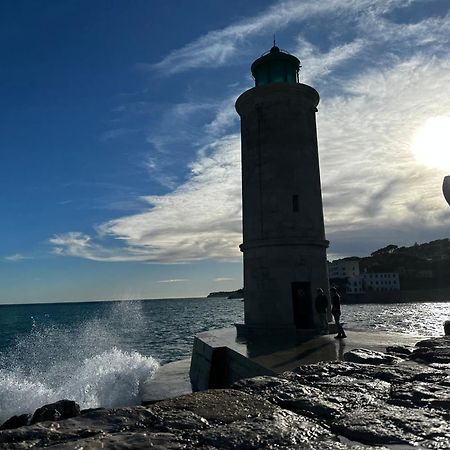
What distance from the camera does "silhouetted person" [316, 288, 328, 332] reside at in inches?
508

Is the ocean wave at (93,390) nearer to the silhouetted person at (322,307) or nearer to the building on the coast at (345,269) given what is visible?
the silhouetted person at (322,307)

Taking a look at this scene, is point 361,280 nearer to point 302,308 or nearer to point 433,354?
point 302,308

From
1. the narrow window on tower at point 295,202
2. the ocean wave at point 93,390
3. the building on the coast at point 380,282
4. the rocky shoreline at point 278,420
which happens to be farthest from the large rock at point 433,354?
the building on the coast at point 380,282

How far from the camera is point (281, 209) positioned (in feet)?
46.8

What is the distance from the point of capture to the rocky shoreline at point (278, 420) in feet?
7.82

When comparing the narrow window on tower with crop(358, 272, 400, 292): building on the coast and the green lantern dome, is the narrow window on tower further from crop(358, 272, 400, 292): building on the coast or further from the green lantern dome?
crop(358, 272, 400, 292): building on the coast

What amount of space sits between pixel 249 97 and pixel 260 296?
24.4 ft

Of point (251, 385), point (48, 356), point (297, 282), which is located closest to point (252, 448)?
point (251, 385)

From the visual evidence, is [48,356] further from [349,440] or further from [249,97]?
[349,440]

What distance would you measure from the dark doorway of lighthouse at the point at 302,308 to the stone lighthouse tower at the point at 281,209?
3 cm

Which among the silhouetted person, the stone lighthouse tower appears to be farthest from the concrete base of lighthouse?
the silhouetted person

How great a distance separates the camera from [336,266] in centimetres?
13638

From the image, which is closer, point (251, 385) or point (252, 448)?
point (252, 448)

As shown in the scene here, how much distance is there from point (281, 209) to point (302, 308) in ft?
11.7
